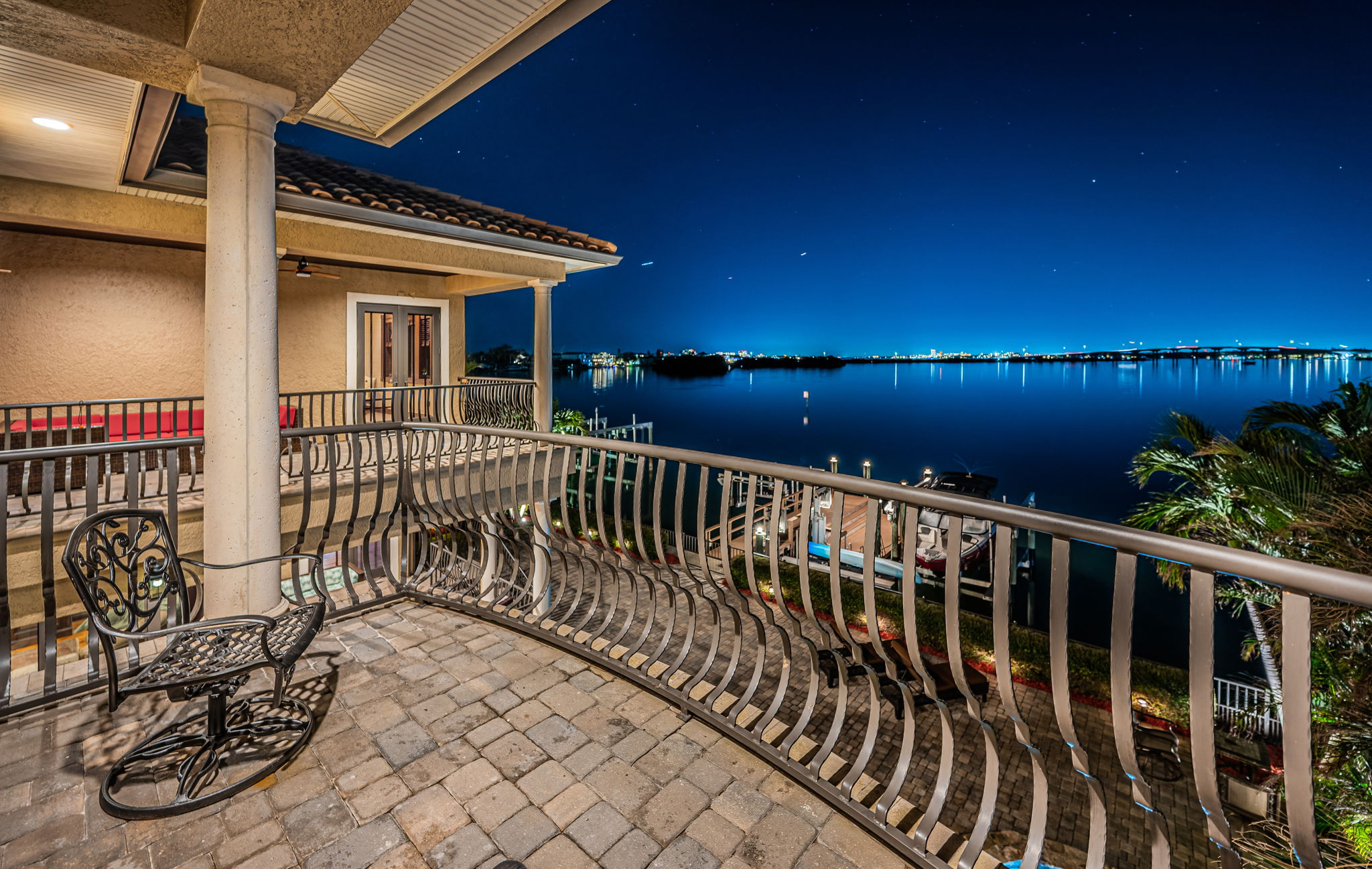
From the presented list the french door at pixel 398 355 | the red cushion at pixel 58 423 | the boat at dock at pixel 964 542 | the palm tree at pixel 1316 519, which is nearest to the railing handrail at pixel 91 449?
the palm tree at pixel 1316 519

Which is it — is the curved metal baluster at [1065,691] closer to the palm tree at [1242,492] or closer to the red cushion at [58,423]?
the palm tree at [1242,492]

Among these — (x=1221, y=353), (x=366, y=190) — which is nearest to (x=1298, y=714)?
(x=366, y=190)

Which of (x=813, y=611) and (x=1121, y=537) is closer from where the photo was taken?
(x=1121, y=537)

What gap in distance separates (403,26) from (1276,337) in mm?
77804

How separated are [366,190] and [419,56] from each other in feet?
14.4

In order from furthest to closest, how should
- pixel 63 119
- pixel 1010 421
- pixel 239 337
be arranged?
pixel 1010 421 < pixel 63 119 < pixel 239 337

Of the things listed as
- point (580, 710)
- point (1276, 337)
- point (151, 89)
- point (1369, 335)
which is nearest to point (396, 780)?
point (580, 710)

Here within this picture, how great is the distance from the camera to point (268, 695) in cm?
248

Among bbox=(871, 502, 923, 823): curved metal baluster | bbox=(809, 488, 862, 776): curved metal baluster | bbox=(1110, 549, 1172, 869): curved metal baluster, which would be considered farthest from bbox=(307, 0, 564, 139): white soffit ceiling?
bbox=(1110, 549, 1172, 869): curved metal baluster

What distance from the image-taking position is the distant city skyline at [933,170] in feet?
130

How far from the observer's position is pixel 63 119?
13.0 feet

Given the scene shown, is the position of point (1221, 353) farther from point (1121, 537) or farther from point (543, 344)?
point (1121, 537)

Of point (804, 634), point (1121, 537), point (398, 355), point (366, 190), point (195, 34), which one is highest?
point (366, 190)

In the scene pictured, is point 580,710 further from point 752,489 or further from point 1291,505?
point 1291,505
